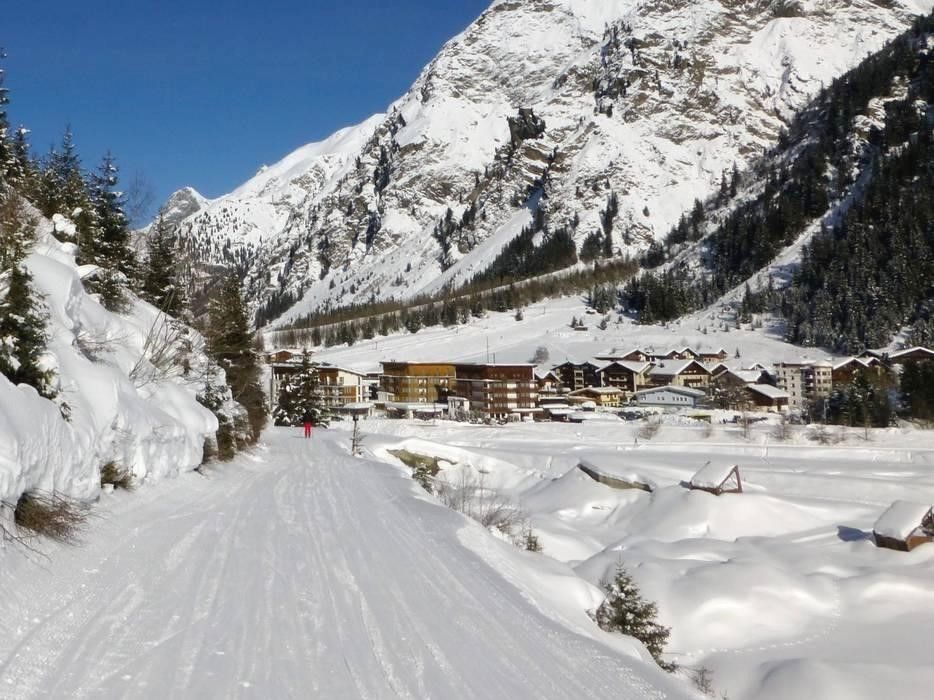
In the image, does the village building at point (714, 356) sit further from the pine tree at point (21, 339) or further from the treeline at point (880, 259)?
the pine tree at point (21, 339)

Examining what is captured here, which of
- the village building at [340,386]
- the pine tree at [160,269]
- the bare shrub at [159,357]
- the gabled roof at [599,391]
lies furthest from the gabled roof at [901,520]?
the village building at [340,386]

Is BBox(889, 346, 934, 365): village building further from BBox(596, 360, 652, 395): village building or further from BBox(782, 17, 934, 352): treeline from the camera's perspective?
BBox(596, 360, 652, 395): village building

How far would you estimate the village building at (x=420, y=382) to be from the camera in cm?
8519

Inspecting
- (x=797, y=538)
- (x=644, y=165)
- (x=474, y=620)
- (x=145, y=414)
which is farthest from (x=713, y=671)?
(x=644, y=165)

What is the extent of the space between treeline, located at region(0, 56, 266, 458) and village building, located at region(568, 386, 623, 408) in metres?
60.6

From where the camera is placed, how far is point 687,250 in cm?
15612

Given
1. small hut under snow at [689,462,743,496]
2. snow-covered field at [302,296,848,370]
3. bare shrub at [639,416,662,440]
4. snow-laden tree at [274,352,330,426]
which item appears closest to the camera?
small hut under snow at [689,462,743,496]

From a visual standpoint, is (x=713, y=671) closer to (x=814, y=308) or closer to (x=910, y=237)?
(x=814, y=308)

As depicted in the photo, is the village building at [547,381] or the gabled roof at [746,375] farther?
the village building at [547,381]

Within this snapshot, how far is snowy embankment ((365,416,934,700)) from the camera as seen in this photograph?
51.2 ft

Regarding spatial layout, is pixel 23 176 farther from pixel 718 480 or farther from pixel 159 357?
pixel 718 480

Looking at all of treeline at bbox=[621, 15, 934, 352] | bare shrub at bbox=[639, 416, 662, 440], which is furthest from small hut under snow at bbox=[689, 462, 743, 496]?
treeline at bbox=[621, 15, 934, 352]

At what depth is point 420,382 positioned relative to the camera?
85.6m

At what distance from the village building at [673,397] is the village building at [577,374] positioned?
16528 mm
